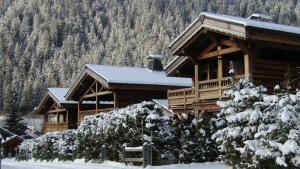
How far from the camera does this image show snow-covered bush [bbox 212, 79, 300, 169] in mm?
11852

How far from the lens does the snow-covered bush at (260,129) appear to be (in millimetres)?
11852

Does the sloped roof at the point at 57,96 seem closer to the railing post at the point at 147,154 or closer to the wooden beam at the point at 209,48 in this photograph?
the wooden beam at the point at 209,48

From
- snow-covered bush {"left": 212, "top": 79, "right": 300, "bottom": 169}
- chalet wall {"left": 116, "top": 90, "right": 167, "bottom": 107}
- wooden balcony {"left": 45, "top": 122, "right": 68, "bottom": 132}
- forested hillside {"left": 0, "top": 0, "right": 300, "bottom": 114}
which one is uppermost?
forested hillside {"left": 0, "top": 0, "right": 300, "bottom": 114}

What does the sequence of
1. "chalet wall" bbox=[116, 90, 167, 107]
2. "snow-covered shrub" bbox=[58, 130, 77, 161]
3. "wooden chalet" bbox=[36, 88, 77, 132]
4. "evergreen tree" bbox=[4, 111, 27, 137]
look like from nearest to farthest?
"snow-covered shrub" bbox=[58, 130, 77, 161], "chalet wall" bbox=[116, 90, 167, 107], "wooden chalet" bbox=[36, 88, 77, 132], "evergreen tree" bbox=[4, 111, 27, 137]

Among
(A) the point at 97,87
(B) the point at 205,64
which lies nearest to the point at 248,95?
(B) the point at 205,64

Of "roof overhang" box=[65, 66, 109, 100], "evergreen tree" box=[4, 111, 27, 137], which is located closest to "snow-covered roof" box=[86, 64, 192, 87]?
"roof overhang" box=[65, 66, 109, 100]

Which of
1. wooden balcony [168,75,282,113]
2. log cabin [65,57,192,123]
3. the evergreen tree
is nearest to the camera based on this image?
wooden balcony [168,75,282,113]

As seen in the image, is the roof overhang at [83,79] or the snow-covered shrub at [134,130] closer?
the snow-covered shrub at [134,130]

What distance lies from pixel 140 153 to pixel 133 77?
13.8 meters

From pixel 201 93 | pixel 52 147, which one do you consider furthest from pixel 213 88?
pixel 52 147

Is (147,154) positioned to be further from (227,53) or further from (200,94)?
(227,53)

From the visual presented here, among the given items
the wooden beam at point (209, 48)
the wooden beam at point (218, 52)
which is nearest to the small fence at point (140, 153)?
the wooden beam at point (218, 52)

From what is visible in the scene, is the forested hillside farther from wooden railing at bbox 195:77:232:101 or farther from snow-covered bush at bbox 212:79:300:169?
snow-covered bush at bbox 212:79:300:169

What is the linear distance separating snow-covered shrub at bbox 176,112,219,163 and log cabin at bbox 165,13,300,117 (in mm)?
1796
